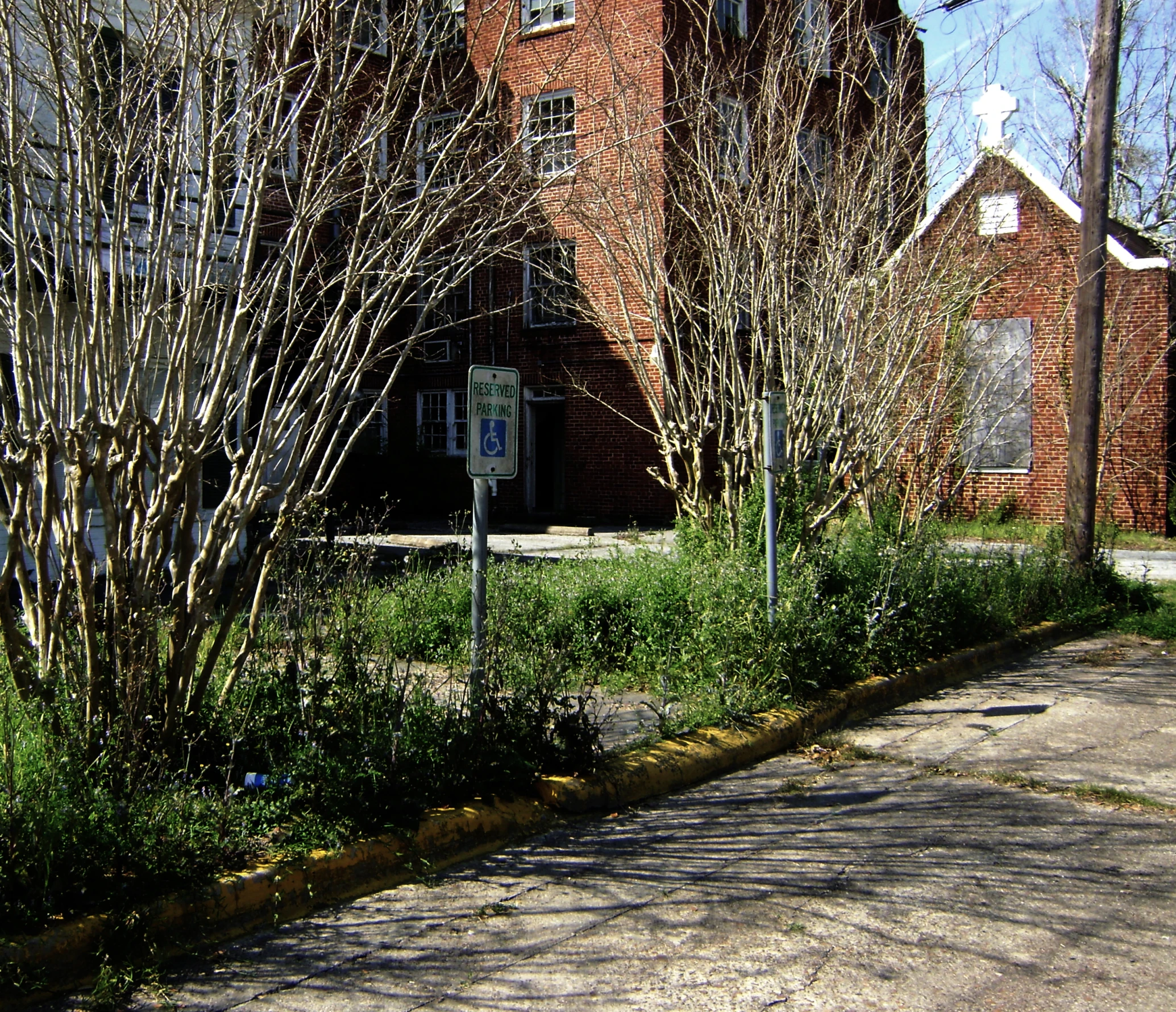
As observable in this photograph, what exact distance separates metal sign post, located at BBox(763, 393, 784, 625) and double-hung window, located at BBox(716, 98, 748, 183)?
2.64 m

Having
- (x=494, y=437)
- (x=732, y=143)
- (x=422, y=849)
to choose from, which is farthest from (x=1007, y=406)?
(x=422, y=849)

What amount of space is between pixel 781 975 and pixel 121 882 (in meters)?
2.33

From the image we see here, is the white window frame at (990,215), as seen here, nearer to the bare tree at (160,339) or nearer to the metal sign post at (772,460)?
the metal sign post at (772,460)

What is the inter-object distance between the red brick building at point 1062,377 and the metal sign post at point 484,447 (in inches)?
534

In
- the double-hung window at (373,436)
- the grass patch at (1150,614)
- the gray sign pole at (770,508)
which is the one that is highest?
the double-hung window at (373,436)

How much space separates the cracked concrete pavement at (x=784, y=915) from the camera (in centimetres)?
371

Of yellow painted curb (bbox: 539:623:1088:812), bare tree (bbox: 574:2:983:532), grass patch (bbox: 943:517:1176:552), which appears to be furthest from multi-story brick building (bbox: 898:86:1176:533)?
yellow painted curb (bbox: 539:623:1088:812)

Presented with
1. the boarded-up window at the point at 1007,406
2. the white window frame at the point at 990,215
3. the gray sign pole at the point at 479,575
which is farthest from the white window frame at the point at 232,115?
the boarded-up window at the point at 1007,406

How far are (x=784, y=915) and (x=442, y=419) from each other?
2204 centimetres

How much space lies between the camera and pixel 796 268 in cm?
1042

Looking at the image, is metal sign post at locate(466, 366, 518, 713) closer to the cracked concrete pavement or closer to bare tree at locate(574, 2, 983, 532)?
the cracked concrete pavement

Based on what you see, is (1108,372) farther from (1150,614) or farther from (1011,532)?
(1150,614)

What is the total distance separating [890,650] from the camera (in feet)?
27.8

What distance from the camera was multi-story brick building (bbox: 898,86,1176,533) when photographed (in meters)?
19.2
